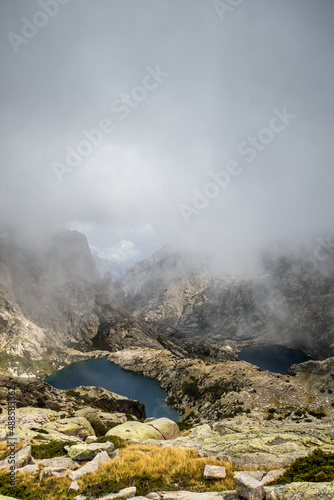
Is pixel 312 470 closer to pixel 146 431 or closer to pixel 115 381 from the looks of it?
pixel 146 431

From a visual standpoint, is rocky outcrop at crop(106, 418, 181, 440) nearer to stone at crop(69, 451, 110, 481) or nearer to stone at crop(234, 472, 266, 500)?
stone at crop(69, 451, 110, 481)

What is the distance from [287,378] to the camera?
73.7m

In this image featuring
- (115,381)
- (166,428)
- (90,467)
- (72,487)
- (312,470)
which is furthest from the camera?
(115,381)

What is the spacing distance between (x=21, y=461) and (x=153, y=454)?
29.1ft

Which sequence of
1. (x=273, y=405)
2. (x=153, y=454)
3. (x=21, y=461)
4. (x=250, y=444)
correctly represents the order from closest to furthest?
(x=21, y=461), (x=153, y=454), (x=250, y=444), (x=273, y=405)

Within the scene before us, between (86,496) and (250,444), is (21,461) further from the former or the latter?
(250,444)

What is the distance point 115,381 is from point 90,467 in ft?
486

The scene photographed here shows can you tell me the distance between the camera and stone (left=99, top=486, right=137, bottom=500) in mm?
10211

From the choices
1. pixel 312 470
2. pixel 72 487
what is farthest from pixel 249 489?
pixel 72 487

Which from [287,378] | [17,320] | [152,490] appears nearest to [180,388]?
[287,378]

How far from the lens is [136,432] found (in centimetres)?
2467

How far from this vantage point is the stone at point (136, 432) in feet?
78.1

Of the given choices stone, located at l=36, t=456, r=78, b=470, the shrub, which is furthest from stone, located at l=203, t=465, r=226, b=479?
stone, located at l=36, t=456, r=78, b=470

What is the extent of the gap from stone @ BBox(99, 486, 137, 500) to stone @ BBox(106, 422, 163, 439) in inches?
575
